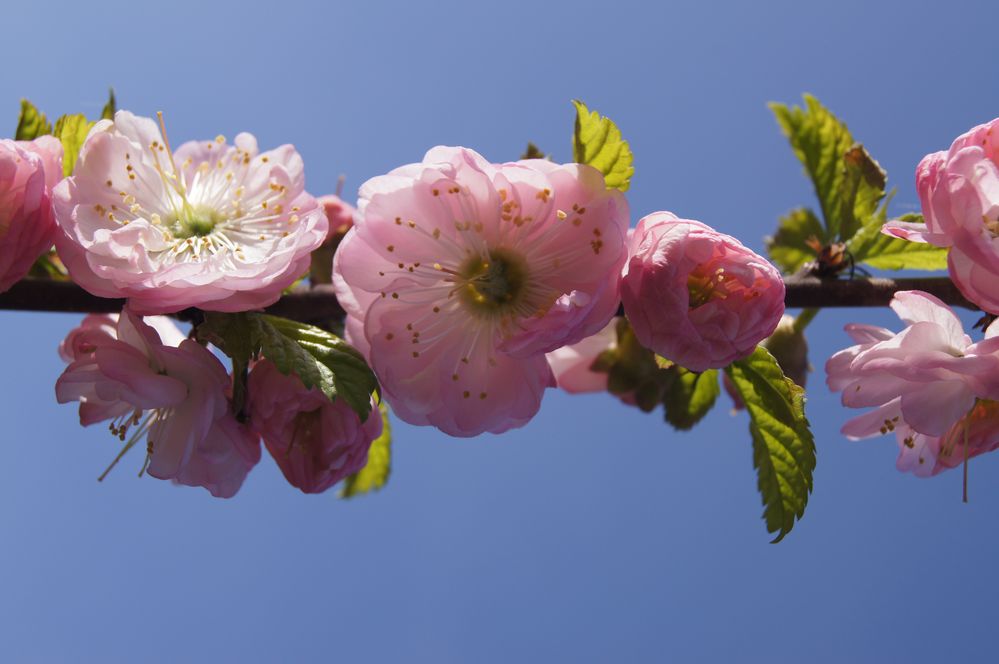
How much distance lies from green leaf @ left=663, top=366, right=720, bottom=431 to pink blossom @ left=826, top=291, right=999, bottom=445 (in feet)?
1.73

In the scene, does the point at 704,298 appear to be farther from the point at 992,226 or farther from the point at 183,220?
the point at 183,220

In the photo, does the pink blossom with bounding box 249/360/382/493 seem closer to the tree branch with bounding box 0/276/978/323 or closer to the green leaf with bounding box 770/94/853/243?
the tree branch with bounding box 0/276/978/323

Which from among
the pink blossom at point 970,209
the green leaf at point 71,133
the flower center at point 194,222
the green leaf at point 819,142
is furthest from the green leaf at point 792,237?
the green leaf at point 71,133

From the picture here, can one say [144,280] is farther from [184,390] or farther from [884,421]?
[884,421]

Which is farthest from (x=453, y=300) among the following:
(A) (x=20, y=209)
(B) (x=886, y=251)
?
(B) (x=886, y=251)

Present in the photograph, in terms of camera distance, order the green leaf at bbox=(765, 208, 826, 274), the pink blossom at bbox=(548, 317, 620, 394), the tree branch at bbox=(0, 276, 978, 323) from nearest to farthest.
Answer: the tree branch at bbox=(0, 276, 978, 323) → the pink blossom at bbox=(548, 317, 620, 394) → the green leaf at bbox=(765, 208, 826, 274)

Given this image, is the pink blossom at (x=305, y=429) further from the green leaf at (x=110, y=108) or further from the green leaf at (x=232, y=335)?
the green leaf at (x=110, y=108)

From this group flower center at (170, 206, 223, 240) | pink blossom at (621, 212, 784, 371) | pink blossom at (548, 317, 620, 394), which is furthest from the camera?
pink blossom at (548, 317, 620, 394)

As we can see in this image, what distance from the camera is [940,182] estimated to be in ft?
3.61

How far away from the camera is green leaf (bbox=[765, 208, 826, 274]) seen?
2092 millimetres

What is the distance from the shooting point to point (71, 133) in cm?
135

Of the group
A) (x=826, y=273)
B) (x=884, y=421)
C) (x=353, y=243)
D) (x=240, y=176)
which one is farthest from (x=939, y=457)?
(x=240, y=176)

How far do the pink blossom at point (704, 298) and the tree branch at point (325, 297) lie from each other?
379mm

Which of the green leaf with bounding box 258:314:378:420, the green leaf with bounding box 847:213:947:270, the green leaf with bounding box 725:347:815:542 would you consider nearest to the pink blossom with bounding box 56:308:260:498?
the green leaf with bounding box 258:314:378:420
